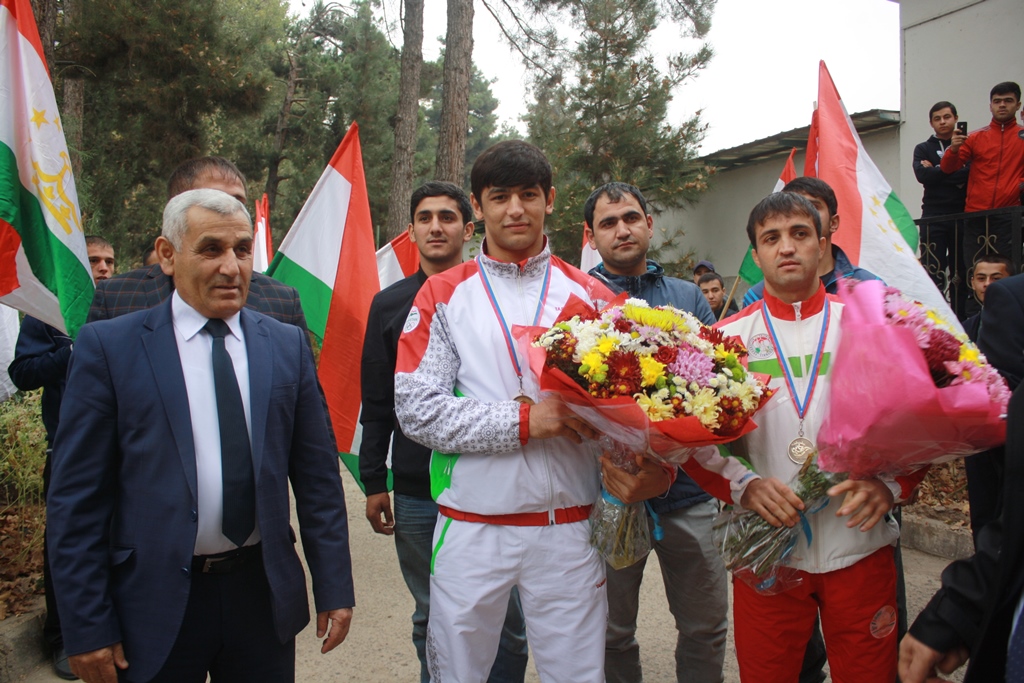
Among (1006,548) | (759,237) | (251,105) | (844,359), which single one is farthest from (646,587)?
(251,105)

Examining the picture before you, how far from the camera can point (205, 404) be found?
2.21 meters

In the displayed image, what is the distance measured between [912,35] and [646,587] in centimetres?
826

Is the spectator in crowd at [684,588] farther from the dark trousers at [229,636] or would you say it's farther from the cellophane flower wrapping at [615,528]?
the dark trousers at [229,636]

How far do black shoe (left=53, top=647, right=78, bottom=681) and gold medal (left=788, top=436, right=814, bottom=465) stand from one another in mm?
3697

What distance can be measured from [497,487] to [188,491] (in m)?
0.89

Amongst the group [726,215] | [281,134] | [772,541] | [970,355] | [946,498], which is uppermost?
[281,134]

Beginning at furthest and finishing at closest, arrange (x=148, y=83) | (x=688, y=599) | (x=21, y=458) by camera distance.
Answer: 1. (x=148, y=83)
2. (x=21, y=458)
3. (x=688, y=599)

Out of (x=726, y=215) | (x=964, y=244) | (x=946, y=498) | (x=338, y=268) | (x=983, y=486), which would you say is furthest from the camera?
(x=726, y=215)

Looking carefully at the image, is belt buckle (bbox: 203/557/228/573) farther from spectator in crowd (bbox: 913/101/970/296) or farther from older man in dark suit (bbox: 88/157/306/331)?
spectator in crowd (bbox: 913/101/970/296)

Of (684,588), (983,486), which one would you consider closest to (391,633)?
(684,588)

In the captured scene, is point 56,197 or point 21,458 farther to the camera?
point 21,458

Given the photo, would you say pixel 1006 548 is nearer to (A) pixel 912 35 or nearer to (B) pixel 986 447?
(B) pixel 986 447

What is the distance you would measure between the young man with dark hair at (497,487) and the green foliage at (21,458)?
3675mm

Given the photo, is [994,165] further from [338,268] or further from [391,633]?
[391,633]
